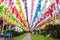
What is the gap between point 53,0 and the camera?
14.3 ft

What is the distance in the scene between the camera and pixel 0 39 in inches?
171

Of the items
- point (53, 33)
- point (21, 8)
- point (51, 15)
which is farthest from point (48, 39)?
point (21, 8)

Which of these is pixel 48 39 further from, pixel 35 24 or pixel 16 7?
pixel 16 7

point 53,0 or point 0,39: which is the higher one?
point 53,0

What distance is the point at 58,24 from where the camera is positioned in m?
4.34

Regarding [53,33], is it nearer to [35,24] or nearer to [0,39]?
[35,24]

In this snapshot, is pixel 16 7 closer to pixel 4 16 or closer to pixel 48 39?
pixel 4 16

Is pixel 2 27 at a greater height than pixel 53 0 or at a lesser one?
lesser

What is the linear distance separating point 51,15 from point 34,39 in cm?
48

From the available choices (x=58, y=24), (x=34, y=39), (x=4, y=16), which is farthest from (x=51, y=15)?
(x=4, y=16)

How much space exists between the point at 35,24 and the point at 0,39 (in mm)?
627

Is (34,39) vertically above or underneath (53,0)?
underneath

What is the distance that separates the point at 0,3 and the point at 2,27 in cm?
41

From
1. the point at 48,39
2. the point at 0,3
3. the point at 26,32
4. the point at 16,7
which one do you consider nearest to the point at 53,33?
the point at 48,39
